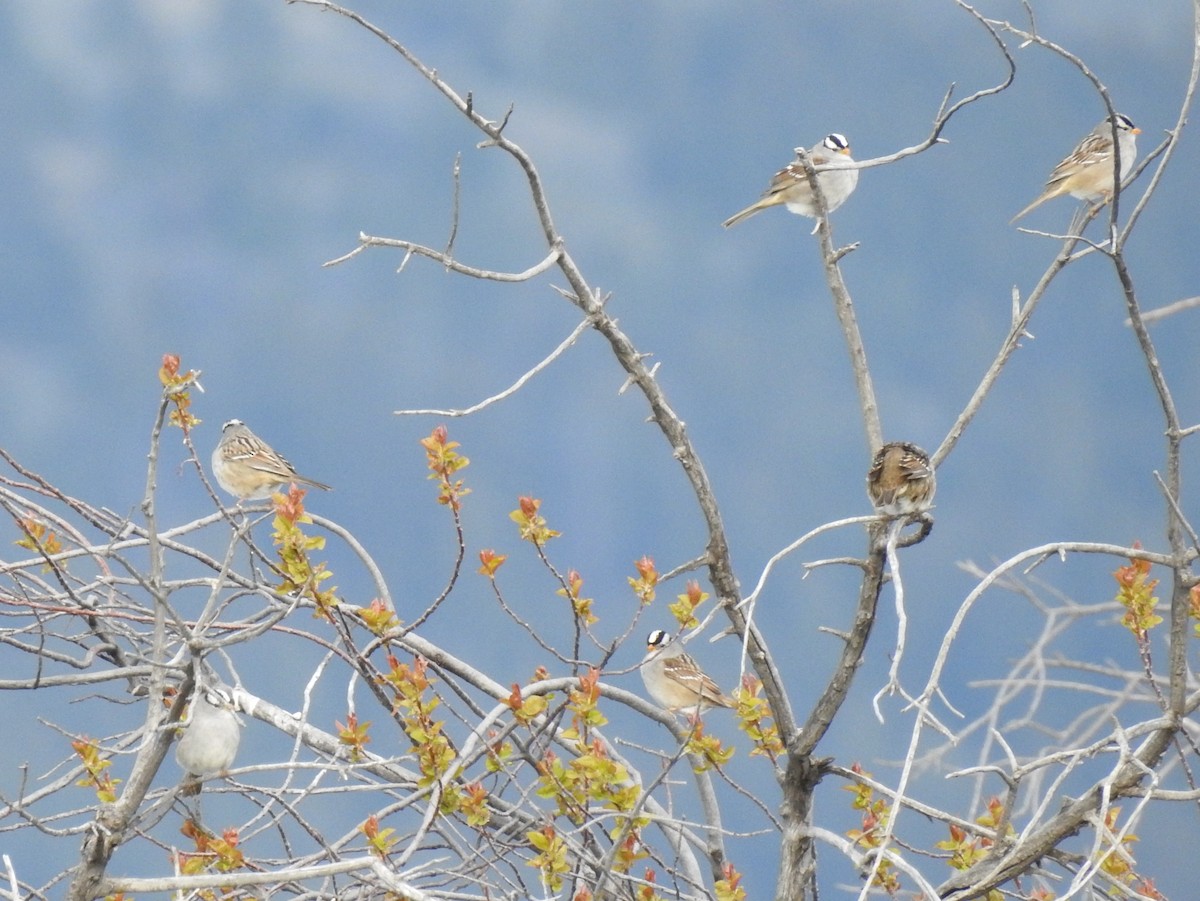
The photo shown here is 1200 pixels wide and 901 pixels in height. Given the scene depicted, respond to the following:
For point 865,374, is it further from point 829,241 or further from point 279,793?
point 279,793

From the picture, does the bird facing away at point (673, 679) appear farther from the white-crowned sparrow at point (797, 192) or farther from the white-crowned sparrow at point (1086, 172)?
the white-crowned sparrow at point (1086, 172)

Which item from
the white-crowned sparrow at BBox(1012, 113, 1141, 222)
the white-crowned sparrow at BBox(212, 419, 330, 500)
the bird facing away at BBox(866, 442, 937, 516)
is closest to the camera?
the bird facing away at BBox(866, 442, 937, 516)

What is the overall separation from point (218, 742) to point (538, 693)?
857 millimetres

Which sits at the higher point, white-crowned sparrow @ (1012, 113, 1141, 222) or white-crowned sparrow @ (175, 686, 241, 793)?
white-crowned sparrow @ (1012, 113, 1141, 222)

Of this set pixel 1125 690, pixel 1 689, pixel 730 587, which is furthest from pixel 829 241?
pixel 1 689

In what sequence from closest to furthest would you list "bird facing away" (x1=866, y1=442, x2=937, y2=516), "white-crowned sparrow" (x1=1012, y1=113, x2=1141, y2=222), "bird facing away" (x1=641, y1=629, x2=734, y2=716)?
"bird facing away" (x1=866, y1=442, x2=937, y2=516) < "bird facing away" (x1=641, y1=629, x2=734, y2=716) < "white-crowned sparrow" (x1=1012, y1=113, x2=1141, y2=222)

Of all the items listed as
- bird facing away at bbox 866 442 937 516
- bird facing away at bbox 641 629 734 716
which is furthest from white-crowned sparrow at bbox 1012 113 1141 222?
bird facing away at bbox 866 442 937 516

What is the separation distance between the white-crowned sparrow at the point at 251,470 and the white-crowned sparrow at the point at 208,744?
8.03 feet

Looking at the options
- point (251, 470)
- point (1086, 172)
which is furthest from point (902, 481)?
point (1086, 172)

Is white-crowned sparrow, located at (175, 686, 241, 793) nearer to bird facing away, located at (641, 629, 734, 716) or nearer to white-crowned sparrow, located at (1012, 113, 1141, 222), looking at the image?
bird facing away, located at (641, 629, 734, 716)

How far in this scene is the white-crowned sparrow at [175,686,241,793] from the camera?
364 cm

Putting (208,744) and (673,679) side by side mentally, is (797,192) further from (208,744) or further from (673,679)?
(208,744)

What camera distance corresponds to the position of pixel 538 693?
364 cm

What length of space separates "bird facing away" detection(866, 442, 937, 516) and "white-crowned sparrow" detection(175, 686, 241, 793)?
5.94ft
